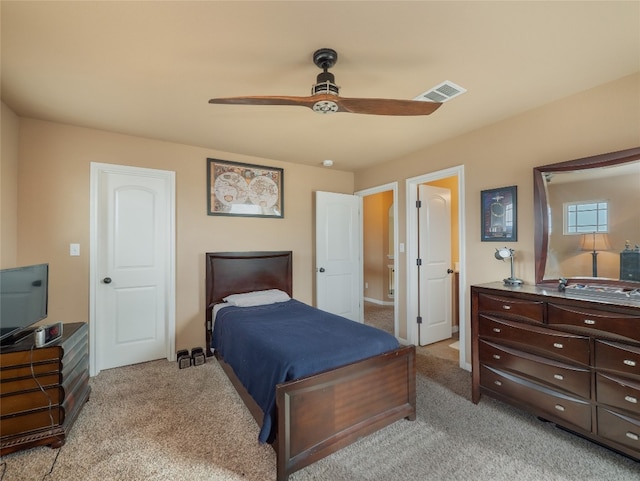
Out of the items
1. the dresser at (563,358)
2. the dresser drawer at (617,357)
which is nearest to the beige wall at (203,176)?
the dresser at (563,358)

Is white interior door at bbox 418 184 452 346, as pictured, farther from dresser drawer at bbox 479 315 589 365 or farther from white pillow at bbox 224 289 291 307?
white pillow at bbox 224 289 291 307

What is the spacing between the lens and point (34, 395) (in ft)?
5.91

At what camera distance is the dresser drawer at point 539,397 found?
5.87 ft

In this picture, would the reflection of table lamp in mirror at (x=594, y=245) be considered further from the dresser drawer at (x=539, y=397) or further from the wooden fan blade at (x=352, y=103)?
the wooden fan blade at (x=352, y=103)

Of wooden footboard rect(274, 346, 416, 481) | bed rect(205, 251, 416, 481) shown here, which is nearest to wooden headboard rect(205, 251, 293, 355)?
bed rect(205, 251, 416, 481)

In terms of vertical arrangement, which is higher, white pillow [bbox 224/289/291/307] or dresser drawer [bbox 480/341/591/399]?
white pillow [bbox 224/289/291/307]

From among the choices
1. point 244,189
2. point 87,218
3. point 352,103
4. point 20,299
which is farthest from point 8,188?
point 352,103

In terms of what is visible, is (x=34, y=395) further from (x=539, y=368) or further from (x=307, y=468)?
(x=539, y=368)

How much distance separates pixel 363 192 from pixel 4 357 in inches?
157

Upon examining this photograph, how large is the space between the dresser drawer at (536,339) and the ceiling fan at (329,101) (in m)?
1.62

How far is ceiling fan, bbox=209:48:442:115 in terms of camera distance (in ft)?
5.28

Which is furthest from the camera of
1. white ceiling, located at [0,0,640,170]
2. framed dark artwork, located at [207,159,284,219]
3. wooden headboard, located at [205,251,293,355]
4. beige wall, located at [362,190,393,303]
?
beige wall, located at [362,190,393,303]

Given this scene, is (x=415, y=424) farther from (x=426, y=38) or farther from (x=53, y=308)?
(x=53, y=308)

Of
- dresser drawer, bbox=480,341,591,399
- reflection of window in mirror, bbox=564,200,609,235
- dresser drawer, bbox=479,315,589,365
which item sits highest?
reflection of window in mirror, bbox=564,200,609,235
